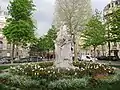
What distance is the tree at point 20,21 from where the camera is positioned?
44250 mm

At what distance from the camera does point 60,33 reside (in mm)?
21500

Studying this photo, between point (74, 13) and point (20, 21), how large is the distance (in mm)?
9113

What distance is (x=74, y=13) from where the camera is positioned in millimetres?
46719

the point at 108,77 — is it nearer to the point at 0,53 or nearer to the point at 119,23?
the point at 119,23

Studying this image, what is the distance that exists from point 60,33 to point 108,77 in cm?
512

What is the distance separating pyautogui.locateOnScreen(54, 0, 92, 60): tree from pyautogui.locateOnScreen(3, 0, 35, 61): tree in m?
4.98

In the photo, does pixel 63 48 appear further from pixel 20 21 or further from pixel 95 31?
pixel 95 31

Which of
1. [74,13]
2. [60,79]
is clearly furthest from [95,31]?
[60,79]

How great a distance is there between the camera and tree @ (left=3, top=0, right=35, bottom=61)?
44.2 m

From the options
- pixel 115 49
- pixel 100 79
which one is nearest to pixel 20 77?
pixel 100 79

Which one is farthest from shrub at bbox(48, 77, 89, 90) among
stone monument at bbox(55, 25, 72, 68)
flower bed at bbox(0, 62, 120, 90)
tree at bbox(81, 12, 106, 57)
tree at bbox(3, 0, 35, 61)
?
tree at bbox(81, 12, 106, 57)

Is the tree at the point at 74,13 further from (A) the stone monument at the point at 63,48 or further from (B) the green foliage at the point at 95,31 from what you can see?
(A) the stone monument at the point at 63,48

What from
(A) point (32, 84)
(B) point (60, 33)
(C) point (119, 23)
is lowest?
(A) point (32, 84)

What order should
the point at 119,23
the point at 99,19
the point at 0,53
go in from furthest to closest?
the point at 0,53
the point at 99,19
the point at 119,23
